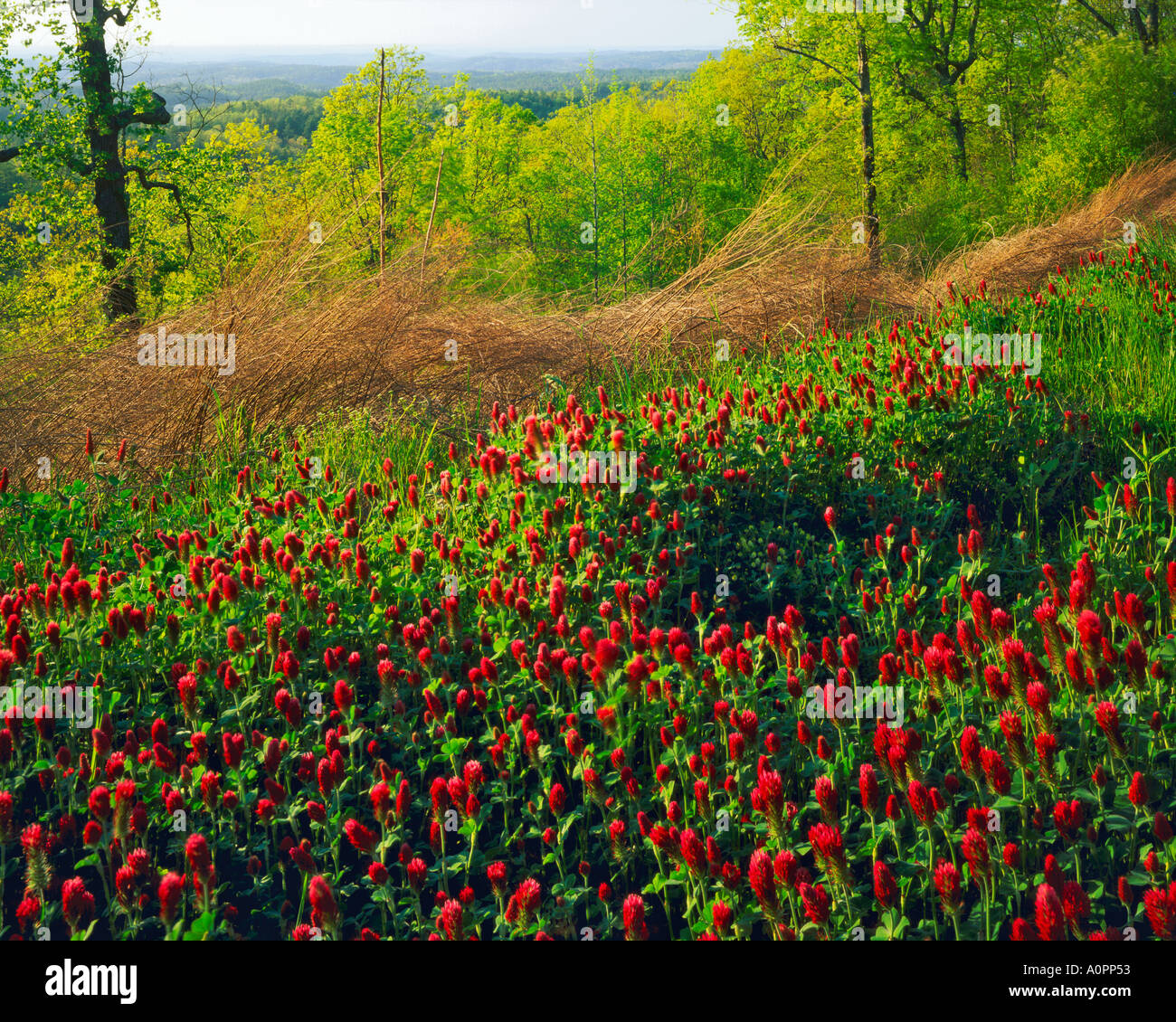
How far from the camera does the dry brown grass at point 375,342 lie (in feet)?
24.0

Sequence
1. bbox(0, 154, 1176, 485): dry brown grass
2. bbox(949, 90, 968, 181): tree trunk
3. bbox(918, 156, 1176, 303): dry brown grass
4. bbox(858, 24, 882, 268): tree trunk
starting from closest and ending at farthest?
bbox(0, 154, 1176, 485): dry brown grass, bbox(918, 156, 1176, 303): dry brown grass, bbox(858, 24, 882, 268): tree trunk, bbox(949, 90, 968, 181): tree trunk

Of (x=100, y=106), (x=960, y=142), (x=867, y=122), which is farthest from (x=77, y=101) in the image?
(x=960, y=142)

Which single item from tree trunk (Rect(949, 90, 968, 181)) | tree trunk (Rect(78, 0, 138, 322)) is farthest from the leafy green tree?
tree trunk (Rect(949, 90, 968, 181))

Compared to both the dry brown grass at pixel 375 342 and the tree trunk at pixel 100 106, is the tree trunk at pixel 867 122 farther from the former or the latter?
the tree trunk at pixel 100 106

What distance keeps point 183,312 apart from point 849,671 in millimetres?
6975

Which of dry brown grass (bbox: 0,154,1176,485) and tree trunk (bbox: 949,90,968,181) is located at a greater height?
tree trunk (bbox: 949,90,968,181)

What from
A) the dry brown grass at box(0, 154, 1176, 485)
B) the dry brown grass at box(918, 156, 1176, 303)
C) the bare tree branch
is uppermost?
the bare tree branch

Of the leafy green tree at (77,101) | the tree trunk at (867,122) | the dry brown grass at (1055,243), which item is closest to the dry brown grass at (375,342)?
the dry brown grass at (1055,243)

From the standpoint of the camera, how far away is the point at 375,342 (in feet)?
25.5

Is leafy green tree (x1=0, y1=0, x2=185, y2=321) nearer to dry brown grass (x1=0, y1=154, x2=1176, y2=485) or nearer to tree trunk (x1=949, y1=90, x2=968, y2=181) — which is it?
dry brown grass (x1=0, y1=154, x2=1176, y2=485)

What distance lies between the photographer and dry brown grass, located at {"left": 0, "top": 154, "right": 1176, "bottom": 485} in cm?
730

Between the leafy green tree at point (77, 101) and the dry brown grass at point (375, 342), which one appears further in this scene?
the leafy green tree at point (77, 101)

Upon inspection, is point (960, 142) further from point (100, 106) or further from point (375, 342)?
point (375, 342)
